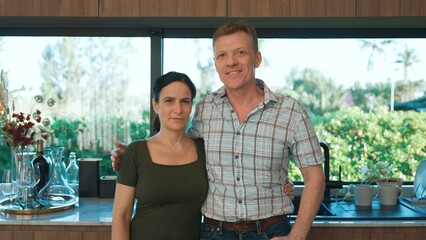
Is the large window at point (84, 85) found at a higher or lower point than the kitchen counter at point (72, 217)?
higher

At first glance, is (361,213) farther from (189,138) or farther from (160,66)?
(160,66)

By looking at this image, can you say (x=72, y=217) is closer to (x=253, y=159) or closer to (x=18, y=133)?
(x=18, y=133)

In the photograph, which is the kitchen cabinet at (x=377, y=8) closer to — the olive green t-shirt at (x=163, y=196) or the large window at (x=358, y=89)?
the large window at (x=358, y=89)

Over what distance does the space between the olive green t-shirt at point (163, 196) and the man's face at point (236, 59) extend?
380 mm

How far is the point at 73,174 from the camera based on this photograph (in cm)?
280

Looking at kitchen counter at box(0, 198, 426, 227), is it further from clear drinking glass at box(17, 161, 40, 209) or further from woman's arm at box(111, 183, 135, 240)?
woman's arm at box(111, 183, 135, 240)

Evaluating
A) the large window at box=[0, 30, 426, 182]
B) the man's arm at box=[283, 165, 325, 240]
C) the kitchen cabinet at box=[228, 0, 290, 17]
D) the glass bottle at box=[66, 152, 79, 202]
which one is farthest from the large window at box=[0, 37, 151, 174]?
the man's arm at box=[283, 165, 325, 240]

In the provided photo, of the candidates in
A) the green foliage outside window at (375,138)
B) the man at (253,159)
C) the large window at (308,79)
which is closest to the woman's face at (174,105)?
the man at (253,159)

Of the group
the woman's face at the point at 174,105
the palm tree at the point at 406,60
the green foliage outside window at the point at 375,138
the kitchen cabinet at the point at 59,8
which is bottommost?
the green foliage outside window at the point at 375,138

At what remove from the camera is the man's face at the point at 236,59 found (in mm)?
1858

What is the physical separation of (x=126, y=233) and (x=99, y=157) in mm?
1233

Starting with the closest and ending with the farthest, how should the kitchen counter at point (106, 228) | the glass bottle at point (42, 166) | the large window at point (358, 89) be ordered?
the kitchen counter at point (106, 228)
the glass bottle at point (42, 166)
the large window at point (358, 89)

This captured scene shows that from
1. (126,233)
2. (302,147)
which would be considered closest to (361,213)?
→ (302,147)

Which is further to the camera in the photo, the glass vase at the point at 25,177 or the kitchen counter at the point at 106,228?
the glass vase at the point at 25,177
